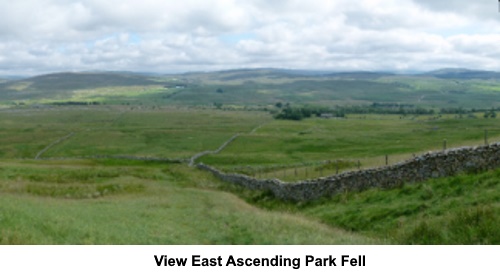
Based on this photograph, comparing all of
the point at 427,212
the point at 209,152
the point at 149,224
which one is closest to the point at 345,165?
the point at 427,212

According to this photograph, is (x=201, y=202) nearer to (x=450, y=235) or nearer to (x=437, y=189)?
(x=437, y=189)

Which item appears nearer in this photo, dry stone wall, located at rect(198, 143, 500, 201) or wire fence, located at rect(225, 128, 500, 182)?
dry stone wall, located at rect(198, 143, 500, 201)

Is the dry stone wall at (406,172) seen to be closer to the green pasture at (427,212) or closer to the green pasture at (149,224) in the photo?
the green pasture at (427,212)

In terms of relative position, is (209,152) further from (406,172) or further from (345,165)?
(406,172)

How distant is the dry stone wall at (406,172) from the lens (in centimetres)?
2055

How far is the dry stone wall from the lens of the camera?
2055 cm

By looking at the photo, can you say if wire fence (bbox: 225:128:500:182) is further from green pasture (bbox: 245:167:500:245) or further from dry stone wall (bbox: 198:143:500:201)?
green pasture (bbox: 245:167:500:245)

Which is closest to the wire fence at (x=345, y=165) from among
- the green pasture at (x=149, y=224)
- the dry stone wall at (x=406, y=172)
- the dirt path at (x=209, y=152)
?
the dry stone wall at (x=406, y=172)

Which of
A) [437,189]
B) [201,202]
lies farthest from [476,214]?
[201,202]

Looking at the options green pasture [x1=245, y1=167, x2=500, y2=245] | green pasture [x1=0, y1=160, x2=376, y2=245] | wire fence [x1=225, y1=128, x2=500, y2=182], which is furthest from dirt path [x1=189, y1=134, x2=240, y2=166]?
green pasture [x1=245, y1=167, x2=500, y2=245]

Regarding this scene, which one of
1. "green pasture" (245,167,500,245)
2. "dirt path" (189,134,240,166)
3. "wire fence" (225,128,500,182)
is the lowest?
"dirt path" (189,134,240,166)

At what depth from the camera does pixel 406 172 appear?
911 inches

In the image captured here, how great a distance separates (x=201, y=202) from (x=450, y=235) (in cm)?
2106
